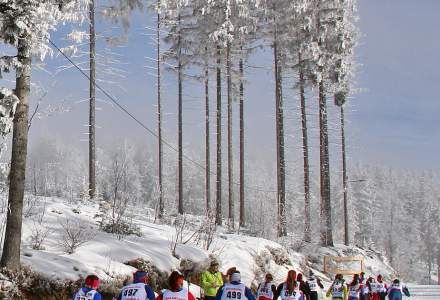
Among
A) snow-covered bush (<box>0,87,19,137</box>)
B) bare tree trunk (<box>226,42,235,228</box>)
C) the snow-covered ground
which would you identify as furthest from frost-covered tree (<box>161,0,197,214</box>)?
snow-covered bush (<box>0,87,19,137</box>)

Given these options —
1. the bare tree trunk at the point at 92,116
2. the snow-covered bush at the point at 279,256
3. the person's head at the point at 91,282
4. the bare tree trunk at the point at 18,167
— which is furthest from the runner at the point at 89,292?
the bare tree trunk at the point at 92,116

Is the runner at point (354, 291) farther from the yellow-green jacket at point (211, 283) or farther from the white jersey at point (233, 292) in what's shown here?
the white jersey at point (233, 292)

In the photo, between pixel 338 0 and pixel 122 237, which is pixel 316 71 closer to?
pixel 338 0

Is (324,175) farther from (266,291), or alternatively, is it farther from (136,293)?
(136,293)

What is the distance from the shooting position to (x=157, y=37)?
3288 cm

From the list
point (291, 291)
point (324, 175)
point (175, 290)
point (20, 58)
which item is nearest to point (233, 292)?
point (175, 290)

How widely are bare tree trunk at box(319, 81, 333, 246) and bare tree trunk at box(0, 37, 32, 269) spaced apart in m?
21.2

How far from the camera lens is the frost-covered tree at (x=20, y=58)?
10531 millimetres

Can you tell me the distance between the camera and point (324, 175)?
29.6 m

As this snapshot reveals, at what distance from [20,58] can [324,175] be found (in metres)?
21.6

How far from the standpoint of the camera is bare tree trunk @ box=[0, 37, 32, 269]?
34.4 feet

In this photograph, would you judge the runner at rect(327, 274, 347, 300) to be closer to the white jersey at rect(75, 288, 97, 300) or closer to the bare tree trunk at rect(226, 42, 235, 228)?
the white jersey at rect(75, 288, 97, 300)

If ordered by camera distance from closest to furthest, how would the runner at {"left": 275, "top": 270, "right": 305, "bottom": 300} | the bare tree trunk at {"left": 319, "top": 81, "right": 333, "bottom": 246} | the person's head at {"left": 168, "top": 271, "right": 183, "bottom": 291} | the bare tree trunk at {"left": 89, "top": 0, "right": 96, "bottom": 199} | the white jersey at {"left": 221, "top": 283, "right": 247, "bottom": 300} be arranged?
the person's head at {"left": 168, "top": 271, "right": 183, "bottom": 291}, the white jersey at {"left": 221, "top": 283, "right": 247, "bottom": 300}, the runner at {"left": 275, "top": 270, "right": 305, "bottom": 300}, the bare tree trunk at {"left": 89, "top": 0, "right": 96, "bottom": 199}, the bare tree trunk at {"left": 319, "top": 81, "right": 333, "bottom": 246}

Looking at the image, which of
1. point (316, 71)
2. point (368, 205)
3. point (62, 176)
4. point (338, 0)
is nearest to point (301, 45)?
point (316, 71)
